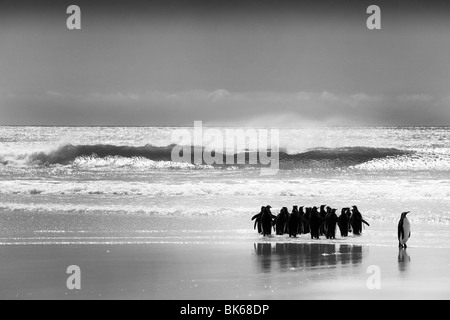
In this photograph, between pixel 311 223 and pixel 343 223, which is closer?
pixel 311 223

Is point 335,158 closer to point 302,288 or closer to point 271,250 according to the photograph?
point 271,250

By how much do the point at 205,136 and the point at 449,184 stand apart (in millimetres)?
19682

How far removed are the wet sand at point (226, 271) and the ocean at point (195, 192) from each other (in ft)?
2.32

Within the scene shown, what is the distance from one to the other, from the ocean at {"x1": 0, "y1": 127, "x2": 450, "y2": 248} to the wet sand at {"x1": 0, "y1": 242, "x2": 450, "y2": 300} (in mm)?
708

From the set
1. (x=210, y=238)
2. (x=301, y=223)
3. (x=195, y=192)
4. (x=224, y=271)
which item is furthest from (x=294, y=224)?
(x=195, y=192)

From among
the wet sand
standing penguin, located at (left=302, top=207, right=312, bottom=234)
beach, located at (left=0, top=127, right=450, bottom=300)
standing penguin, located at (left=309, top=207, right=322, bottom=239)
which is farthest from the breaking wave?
the wet sand

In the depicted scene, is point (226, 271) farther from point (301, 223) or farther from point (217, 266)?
point (301, 223)

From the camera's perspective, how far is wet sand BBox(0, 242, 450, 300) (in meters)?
6.50

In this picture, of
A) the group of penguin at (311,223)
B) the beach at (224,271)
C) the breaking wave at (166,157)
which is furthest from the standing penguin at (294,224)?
the breaking wave at (166,157)

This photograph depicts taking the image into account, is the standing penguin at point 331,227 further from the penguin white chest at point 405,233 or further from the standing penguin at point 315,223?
the penguin white chest at point 405,233

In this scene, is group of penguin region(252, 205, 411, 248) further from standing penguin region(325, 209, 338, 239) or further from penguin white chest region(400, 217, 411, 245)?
penguin white chest region(400, 217, 411, 245)

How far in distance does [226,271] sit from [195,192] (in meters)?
11.3

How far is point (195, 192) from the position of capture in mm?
18719

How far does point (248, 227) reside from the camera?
11.7 meters
